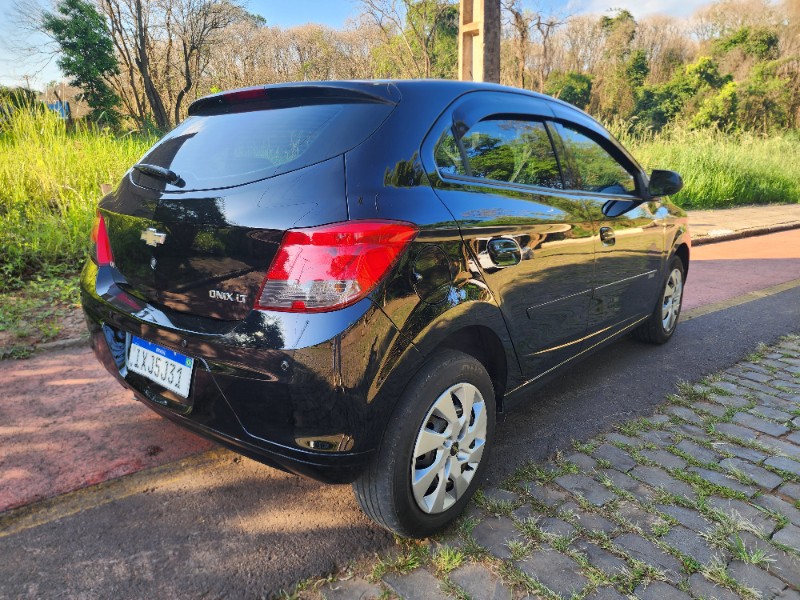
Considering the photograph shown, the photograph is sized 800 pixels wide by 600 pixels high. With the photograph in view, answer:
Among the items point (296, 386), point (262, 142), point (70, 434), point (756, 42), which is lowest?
point (70, 434)

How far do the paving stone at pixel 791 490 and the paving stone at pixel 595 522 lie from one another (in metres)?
0.89

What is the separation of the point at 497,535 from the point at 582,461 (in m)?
0.77

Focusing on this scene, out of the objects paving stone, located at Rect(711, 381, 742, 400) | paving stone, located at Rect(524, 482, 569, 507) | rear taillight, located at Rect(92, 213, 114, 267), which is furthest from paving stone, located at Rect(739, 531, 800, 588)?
rear taillight, located at Rect(92, 213, 114, 267)

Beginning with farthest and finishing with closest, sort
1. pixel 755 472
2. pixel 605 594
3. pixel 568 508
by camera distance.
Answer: pixel 755 472 → pixel 568 508 → pixel 605 594

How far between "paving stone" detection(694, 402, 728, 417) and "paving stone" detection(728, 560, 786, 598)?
142cm

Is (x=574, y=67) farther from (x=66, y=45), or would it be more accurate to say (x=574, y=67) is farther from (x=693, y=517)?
(x=693, y=517)

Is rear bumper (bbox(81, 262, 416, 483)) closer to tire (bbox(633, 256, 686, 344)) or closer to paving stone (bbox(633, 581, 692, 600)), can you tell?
paving stone (bbox(633, 581, 692, 600))

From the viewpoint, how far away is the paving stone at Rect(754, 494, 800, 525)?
2373 millimetres

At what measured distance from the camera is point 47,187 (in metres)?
6.23

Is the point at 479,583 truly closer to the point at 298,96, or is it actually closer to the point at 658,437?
the point at 658,437

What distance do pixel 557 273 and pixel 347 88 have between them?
4.24 ft

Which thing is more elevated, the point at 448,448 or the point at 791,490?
the point at 448,448

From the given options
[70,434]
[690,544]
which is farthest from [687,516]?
[70,434]


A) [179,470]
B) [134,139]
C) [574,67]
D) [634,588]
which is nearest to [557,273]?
[634,588]
